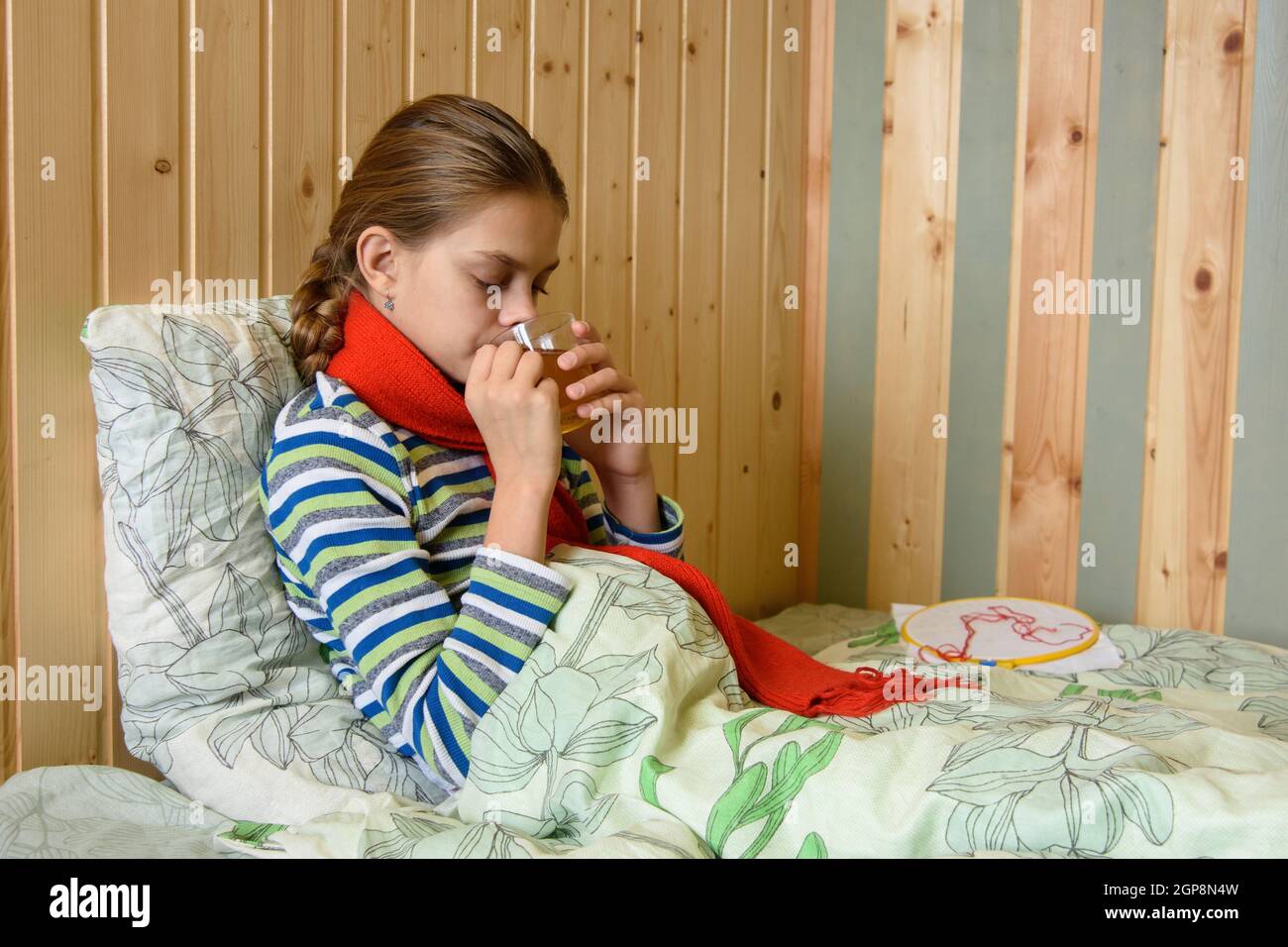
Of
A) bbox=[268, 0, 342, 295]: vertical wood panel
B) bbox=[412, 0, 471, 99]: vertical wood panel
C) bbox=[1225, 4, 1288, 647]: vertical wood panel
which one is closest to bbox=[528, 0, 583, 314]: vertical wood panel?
bbox=[412, 0, 471, 99]: vertical wood panel

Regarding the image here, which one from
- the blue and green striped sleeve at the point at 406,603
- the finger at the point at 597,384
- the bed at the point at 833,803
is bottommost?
the bed at the point at 833,803

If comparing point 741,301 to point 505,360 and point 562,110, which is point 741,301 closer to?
point 562,110

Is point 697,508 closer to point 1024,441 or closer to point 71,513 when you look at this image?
point 1024,441

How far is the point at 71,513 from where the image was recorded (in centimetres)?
105

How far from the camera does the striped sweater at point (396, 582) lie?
0.89 meters

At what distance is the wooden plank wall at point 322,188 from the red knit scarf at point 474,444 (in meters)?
0.25

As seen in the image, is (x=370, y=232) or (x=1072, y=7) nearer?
(x=370, y=232)

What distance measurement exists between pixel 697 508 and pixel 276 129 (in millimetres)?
987

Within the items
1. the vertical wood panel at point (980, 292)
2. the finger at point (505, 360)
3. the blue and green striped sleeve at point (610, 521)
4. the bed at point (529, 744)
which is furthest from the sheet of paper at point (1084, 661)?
the finger at point (505, 360)

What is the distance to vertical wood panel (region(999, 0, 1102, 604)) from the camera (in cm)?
187

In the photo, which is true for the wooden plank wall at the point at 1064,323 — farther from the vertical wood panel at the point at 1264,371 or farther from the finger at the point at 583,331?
the finger at the point at 583,331

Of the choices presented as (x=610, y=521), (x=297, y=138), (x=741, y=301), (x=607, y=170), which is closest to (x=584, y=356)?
(x=610, y=521)

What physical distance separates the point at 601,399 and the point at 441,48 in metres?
0.60

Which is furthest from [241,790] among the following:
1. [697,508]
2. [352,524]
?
[697,508]
